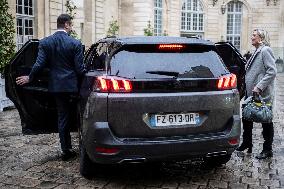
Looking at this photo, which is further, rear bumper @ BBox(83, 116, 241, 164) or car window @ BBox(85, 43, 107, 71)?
car window @ BBox(85, 43, 107, 71)

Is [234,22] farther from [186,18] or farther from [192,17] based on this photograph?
[186,18]

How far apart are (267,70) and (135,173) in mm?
2421

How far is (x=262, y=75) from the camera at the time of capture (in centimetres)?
596

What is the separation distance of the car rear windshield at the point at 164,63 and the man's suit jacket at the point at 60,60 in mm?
1205

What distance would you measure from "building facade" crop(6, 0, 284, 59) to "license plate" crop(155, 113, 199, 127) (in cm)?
1569

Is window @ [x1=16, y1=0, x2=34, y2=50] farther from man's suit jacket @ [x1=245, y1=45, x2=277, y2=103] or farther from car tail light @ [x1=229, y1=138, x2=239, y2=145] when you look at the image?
car tail light @ [x1=229, y1=138, x2=239, y2=145]

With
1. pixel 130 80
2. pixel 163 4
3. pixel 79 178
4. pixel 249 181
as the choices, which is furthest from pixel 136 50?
pixel 163 4

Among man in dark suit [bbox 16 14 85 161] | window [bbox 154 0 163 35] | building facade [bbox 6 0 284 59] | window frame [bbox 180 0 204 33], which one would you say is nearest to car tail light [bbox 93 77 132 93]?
man in dark suit [bbox 16 14 85 161]

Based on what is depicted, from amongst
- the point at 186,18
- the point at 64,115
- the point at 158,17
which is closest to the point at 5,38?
the point at 64,115

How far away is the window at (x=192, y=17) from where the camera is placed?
32500mm

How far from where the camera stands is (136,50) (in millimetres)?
4496

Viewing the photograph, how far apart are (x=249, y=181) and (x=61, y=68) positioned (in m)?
2.84

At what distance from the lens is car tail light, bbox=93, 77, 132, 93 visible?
13.8ft

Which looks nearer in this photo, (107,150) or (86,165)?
(107,150)
